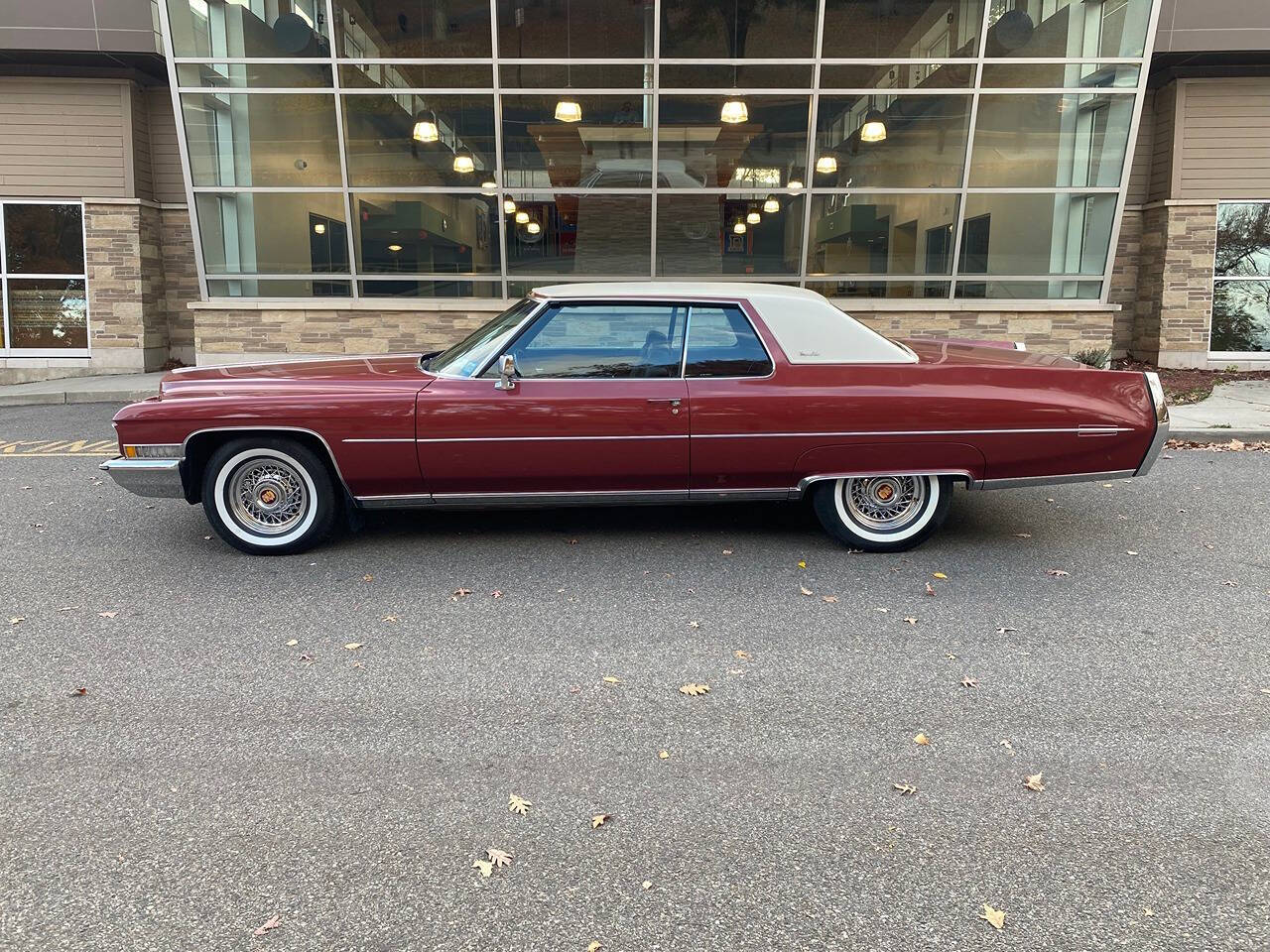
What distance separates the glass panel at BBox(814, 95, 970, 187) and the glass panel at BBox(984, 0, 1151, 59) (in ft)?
3.24

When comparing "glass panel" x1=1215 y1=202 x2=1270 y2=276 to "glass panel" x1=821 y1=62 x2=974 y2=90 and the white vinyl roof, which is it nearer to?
"glass panel" x1=821 y1=62 x2=974 y2=90

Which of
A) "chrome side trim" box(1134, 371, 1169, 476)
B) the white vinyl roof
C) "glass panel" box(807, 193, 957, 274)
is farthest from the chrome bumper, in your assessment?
"glass panel" box(807, 193, 957, 274)

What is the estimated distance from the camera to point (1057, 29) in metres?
13.6

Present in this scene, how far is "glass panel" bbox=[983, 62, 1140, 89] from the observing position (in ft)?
44.4

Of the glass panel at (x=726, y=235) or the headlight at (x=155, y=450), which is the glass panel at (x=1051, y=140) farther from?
the headlight at (x=155, y=450)

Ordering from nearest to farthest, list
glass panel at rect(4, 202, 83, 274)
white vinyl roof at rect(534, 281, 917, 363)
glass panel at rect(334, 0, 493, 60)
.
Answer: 1. white vinyl roof at rect(534, 281, 917, 363)
2. glass panel at rect(334, 0, 493, 60)
3. glass panel at rect(4, 202, 83, 274)

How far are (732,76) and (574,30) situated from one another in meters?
2.32

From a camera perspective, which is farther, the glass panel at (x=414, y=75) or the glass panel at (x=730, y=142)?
the glass panel at (x=730, y=142)

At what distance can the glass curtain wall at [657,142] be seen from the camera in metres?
13.5

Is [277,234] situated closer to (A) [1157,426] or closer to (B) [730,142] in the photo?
(B) [730,142]

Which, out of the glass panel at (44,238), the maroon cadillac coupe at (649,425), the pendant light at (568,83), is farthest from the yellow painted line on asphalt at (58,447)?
the pendant light at (568,83)

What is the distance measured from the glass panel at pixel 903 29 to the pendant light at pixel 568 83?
3567 millimetres

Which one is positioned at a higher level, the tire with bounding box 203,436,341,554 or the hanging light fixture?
the hanging light fixture

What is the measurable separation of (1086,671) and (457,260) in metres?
12.1
